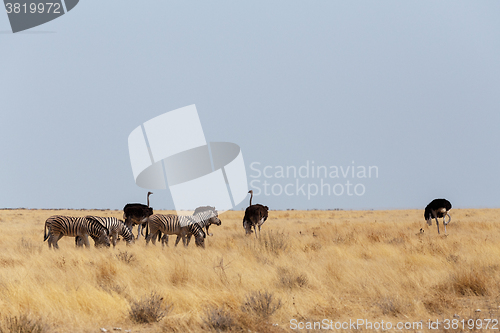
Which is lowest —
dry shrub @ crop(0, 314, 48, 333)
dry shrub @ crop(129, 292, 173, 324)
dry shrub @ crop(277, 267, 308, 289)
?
dry shrub @ crop(277, 267, 308, 289)

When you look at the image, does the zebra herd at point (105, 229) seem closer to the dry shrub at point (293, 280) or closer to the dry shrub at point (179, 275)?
the dry shrub at point (179, 275)

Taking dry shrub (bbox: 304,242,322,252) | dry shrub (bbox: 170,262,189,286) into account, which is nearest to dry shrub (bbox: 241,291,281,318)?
dry shrub (bbox: 170,262,189,286)

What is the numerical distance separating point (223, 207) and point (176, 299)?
10854 millimetres

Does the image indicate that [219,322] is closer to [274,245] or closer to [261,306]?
[261,306]

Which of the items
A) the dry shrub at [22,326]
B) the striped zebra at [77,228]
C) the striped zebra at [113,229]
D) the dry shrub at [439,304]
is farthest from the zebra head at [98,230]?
the dry shrub at [439,304]

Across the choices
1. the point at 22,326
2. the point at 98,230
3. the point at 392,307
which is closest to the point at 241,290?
the point at 392,307

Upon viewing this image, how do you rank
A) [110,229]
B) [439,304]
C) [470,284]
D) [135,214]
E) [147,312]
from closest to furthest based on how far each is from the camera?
[147,312] → [439,304] → [470,284] → [110,229] → [135,214]

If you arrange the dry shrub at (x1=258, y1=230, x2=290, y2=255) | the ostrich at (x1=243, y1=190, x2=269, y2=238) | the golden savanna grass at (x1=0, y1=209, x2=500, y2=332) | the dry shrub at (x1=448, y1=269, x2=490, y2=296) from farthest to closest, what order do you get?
the ostrich at (x1=243, y1=190, x2=269, y2=238)
the dry shrub at (x1=258, y1=230, x2=290, y2=255)
the dry shrub at (x1=448, y1=269, x2=490, y2=296)
the golden savanna grass at (x1=0, y1=209, x2=500, y2=332)

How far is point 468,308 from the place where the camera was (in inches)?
284

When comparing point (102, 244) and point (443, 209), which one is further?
point (443, 209)

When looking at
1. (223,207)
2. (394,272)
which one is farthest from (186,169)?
(394,272)

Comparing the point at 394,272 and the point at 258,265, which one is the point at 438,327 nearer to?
the point at 394,272

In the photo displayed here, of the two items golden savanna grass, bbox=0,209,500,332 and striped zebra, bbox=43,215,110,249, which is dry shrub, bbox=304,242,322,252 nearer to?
golden savanna grass, bbox=0,209,500,332

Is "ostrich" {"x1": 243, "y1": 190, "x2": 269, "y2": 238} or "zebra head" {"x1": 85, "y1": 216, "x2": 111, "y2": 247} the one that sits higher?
"zebra head" {"x1": 85, "y1": 216, "x2": 111, "y2": 247}
